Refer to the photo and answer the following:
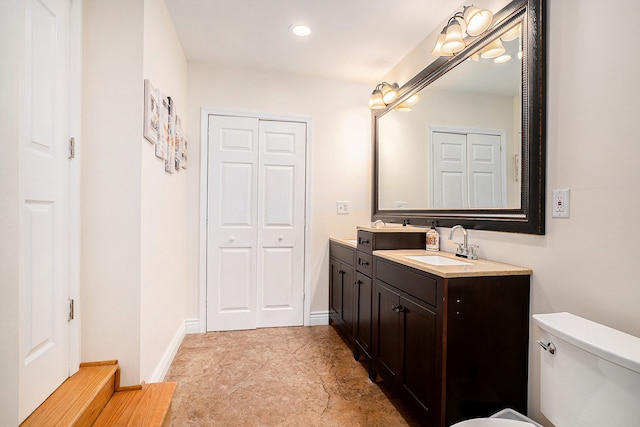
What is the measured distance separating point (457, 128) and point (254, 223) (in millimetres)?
1920

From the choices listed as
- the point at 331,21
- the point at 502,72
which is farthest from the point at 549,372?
the point at 331,21

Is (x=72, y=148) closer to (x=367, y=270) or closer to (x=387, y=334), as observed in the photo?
(x=367, y=270)

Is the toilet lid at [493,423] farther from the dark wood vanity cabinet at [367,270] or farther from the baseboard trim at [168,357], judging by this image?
the baseboard trim at [168,357]

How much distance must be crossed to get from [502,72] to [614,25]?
53cm

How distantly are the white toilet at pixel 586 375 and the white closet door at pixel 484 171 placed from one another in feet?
2.38

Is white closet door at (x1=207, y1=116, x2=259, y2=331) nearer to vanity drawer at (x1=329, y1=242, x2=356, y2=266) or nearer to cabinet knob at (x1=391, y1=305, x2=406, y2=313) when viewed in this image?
vanity drawer at (x1=329, y1=242, x2=356, y2=266)

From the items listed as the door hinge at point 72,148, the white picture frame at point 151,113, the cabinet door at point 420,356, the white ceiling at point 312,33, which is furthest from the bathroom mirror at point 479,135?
the door hinge at point 72,148

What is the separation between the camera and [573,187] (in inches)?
51.4

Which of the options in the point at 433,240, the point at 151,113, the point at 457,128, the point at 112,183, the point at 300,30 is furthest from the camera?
the point at 300,30

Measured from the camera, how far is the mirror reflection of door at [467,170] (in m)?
1.71

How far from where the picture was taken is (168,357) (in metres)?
2.23

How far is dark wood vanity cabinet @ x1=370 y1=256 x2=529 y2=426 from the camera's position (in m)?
1.37

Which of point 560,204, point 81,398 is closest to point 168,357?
point 81,398

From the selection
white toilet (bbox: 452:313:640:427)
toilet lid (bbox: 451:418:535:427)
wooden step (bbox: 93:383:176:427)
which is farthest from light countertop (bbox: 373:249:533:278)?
wooden step (bbox: 93:383:176:427)
